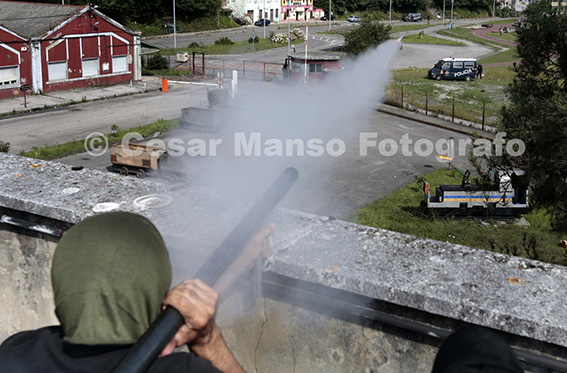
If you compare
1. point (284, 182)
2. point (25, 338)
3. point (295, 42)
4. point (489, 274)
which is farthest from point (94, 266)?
point (295, 42)

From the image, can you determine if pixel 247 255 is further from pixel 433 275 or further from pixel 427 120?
pixel 427 120

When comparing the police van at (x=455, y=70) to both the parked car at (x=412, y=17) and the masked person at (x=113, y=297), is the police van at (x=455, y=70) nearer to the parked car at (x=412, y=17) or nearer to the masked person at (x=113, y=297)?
the masked person at (x=113, y=297)

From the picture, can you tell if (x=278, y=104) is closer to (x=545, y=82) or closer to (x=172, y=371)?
(x=545, y=82)

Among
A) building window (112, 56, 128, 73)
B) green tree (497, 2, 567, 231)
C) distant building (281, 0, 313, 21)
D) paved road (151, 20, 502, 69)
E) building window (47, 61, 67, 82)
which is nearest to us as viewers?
green tree (497, 2, 567, 231)

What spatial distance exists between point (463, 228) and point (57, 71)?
76.7 feet

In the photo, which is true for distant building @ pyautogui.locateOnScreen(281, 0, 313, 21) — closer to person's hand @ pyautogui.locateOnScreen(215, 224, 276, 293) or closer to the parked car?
the parked car

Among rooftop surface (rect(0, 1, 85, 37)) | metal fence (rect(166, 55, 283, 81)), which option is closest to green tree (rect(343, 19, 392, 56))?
metal fence (rect(166, 55, 283, 81))

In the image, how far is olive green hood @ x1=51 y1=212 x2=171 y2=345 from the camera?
4.91 ft

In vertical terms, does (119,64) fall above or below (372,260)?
above

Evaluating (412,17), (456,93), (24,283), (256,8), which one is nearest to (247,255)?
(24,283)

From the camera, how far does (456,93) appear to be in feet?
116

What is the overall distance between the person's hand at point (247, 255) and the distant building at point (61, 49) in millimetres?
28545

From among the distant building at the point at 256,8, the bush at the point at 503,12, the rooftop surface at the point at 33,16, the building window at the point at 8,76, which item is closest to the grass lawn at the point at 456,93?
the rooftop surface at the point at 33,16

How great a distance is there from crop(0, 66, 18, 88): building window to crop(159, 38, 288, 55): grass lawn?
57.6 feet
